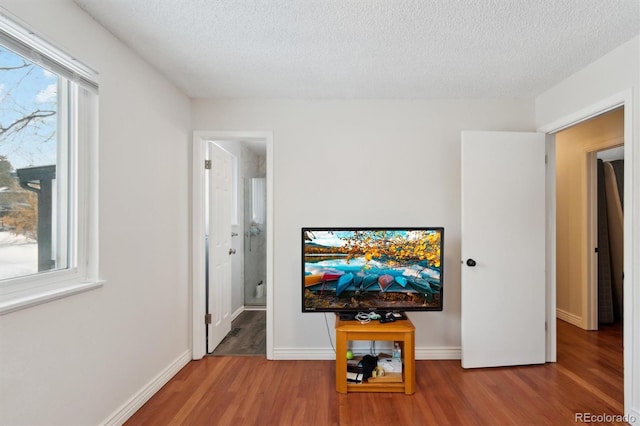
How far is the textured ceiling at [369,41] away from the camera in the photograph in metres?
1.72

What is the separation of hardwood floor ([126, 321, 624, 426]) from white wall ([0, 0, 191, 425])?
0.32m

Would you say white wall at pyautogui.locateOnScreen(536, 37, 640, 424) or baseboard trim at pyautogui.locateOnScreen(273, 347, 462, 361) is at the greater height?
white wall at pyautogui.locateOnScreen(536, 37, 640, 424)

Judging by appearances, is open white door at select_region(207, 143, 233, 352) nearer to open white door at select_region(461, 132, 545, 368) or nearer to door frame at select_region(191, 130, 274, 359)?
door frame at select_region(191, 130, 274, 359)

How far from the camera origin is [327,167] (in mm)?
2994

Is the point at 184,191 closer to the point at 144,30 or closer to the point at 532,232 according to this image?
the point at 144,30

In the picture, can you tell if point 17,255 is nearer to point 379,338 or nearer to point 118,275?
point 118,275

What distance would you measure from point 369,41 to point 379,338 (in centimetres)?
203

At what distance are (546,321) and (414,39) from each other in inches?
103

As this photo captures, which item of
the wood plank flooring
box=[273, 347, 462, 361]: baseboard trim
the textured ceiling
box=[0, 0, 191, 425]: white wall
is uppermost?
the textured ceiling

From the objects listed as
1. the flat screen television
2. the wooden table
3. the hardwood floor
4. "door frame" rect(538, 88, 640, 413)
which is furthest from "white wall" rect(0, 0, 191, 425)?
"door frame" rect(538, 88, 640, 413)

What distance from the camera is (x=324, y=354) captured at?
116 inches

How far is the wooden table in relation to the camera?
2368 millimetres

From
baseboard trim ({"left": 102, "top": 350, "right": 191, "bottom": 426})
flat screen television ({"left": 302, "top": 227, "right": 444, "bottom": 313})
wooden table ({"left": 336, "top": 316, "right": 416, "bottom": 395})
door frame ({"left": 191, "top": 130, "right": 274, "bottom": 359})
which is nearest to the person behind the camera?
baseboard trim ({"left": 102, "top": 350, "right": 191, "bottom": 426})

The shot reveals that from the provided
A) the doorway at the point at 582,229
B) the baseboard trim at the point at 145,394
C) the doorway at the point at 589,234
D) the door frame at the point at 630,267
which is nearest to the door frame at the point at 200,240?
the baseboard trim at the point at 145,394
